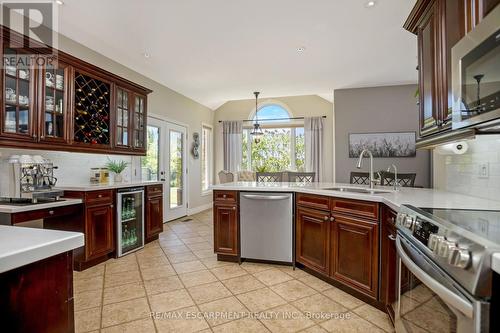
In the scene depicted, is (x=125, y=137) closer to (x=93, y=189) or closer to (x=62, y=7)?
(x=93, y=189)

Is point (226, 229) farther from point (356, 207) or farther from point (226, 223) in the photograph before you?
point (356, 207)

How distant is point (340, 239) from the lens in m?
2.37

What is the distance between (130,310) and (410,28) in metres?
3.31

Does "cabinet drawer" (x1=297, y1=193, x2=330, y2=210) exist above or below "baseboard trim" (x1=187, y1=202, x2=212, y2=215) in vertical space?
above

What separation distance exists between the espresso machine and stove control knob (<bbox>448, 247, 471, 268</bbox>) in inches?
123

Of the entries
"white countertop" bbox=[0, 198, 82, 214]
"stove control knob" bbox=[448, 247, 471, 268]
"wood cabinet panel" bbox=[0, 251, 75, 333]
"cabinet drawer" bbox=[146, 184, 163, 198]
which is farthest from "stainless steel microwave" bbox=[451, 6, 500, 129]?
"cabinet drawer" bbox=[146, 184, 163, 198]

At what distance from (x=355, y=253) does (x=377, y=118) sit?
411 centimetres

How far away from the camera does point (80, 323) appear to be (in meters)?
1.94

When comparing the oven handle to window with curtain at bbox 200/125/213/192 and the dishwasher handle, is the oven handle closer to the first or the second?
the dishwasher handle

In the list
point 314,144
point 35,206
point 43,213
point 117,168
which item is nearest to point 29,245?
point 35,206

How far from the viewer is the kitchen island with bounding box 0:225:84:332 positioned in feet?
2.43

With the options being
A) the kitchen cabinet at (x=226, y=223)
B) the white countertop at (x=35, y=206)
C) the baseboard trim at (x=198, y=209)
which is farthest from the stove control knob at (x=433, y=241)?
the baseboard trim at (x=198, y=209)

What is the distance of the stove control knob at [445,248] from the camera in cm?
88

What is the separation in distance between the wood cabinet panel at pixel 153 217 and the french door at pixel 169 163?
79 centimetres
